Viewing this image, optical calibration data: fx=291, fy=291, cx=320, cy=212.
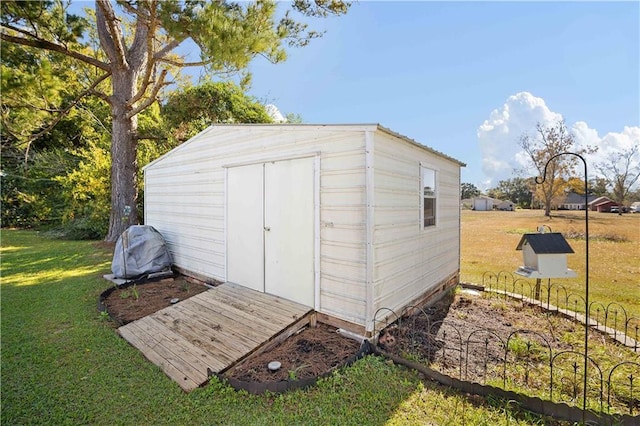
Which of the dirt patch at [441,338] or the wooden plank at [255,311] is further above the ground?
the wooden plank at [255,311]

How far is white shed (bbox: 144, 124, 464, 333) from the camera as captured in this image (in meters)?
3.59

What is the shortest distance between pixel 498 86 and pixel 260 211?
8.42 meters

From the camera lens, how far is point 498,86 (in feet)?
28.8

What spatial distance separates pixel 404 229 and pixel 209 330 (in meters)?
3.03

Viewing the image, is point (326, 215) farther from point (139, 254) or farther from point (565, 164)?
point (565, 164)

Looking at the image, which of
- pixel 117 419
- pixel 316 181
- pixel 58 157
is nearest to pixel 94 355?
pixel 117 419

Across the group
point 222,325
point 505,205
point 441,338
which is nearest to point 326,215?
point 222,325

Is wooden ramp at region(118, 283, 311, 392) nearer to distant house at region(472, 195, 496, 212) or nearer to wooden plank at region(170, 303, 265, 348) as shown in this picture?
wooden plank at region(170, 303, 265, 348)

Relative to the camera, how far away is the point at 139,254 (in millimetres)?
6520

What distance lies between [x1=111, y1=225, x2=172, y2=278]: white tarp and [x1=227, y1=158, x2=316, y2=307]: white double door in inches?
91.0

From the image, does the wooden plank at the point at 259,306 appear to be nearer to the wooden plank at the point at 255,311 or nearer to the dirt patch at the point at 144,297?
the wooden plank at the point at 255,311

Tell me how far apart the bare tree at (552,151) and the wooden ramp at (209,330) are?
2365 cm

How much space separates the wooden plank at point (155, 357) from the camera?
2883 mm

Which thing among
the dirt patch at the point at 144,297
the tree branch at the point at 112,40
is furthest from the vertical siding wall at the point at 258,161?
the tree branch at the point at 112,40
